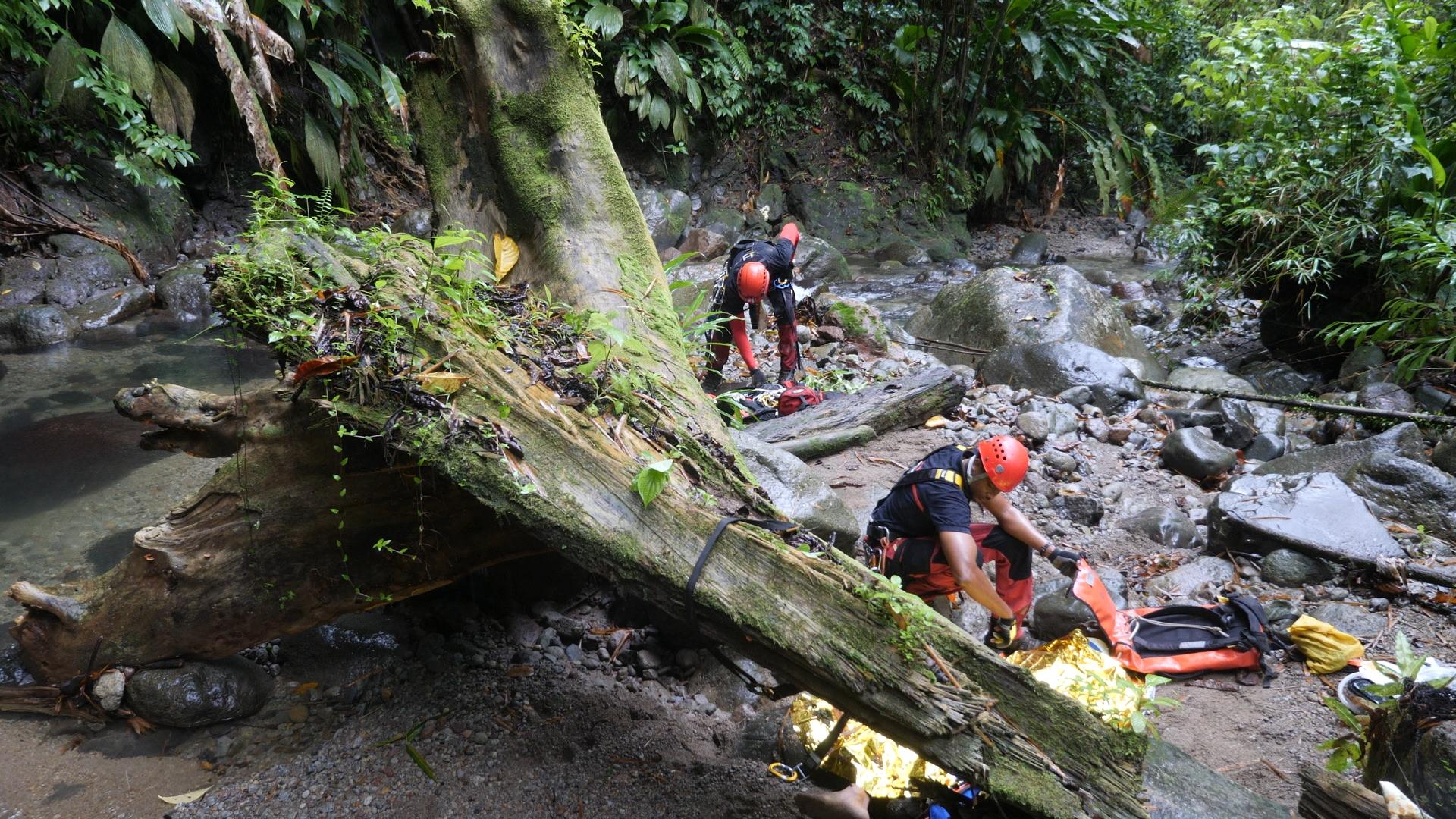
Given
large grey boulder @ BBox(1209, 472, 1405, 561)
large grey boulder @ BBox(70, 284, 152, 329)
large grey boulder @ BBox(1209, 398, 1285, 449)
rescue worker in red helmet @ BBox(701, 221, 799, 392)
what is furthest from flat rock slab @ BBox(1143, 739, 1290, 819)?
large grey boulder @ BBox(70, 284, 152, 329)

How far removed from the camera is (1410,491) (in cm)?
473

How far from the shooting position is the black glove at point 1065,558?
4020mm

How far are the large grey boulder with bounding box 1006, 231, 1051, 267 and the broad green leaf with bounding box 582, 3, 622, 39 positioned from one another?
766 cm

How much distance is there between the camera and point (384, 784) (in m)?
2.79

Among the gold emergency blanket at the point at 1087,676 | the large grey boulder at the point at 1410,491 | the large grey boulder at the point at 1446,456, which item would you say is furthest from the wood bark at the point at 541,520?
the large grey boulder at the point at 1446,456

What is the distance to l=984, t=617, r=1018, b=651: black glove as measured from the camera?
13.0 ft

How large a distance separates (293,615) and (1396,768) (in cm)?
379

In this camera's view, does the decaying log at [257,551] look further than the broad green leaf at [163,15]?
No

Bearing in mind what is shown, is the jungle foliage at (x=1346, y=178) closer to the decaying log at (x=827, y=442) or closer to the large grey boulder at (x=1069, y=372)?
the large grey boulder at (x=1069, y=372)

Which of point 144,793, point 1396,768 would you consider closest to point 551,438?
point 144,793

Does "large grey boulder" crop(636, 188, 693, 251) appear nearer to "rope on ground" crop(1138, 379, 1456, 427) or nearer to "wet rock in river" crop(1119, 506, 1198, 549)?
"rope on ground" crop(1138, 379, 1456, 427)

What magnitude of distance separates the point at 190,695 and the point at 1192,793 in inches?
143

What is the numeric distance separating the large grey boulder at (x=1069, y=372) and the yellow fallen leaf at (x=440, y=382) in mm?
5920

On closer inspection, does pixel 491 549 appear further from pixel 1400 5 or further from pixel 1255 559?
pixel 1400 5
